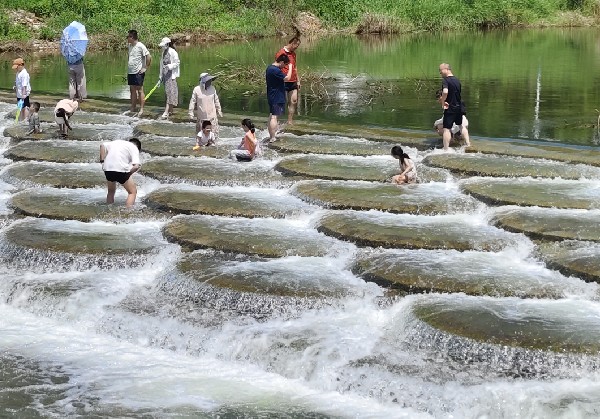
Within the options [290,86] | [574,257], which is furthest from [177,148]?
[574,257]

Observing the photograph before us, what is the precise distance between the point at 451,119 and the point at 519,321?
7165 millimetres

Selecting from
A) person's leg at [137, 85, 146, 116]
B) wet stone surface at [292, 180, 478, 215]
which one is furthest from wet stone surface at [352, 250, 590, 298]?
person's leg at [137, 85, 146, 116]

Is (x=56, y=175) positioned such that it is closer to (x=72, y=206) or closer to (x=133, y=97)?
(x=72, y=206)

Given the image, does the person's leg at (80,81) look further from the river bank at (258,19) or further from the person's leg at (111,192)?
the river bank at (258,19)

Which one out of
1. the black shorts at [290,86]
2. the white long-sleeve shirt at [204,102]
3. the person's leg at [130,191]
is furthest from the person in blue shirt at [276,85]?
the person's leg at [130,191]

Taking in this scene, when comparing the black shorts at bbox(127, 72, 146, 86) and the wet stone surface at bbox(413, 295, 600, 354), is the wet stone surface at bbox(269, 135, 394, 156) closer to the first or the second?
the black shorts at bbox(127, 72, 146, 86)

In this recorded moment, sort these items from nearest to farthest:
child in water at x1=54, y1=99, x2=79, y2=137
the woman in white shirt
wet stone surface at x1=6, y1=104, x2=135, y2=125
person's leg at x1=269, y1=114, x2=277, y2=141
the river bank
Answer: person's leg at x1=269, y1=114, x2=277, y2=141 < child in water at x1=54, y1=99, x2=79, y2=137 < the woman in white shirt < wet stone surface at x1=6, y1=104, x2=135, y2=125 < the river bank

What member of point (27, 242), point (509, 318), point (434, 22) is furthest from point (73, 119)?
point (434, 22)

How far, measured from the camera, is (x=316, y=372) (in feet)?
29.6

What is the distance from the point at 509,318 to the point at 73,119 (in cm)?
1349

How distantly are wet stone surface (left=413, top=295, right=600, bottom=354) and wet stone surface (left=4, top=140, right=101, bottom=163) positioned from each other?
874cm

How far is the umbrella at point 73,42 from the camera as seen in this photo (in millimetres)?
20484

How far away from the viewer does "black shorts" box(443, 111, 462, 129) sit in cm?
1570

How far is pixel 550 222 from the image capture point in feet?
39.2
